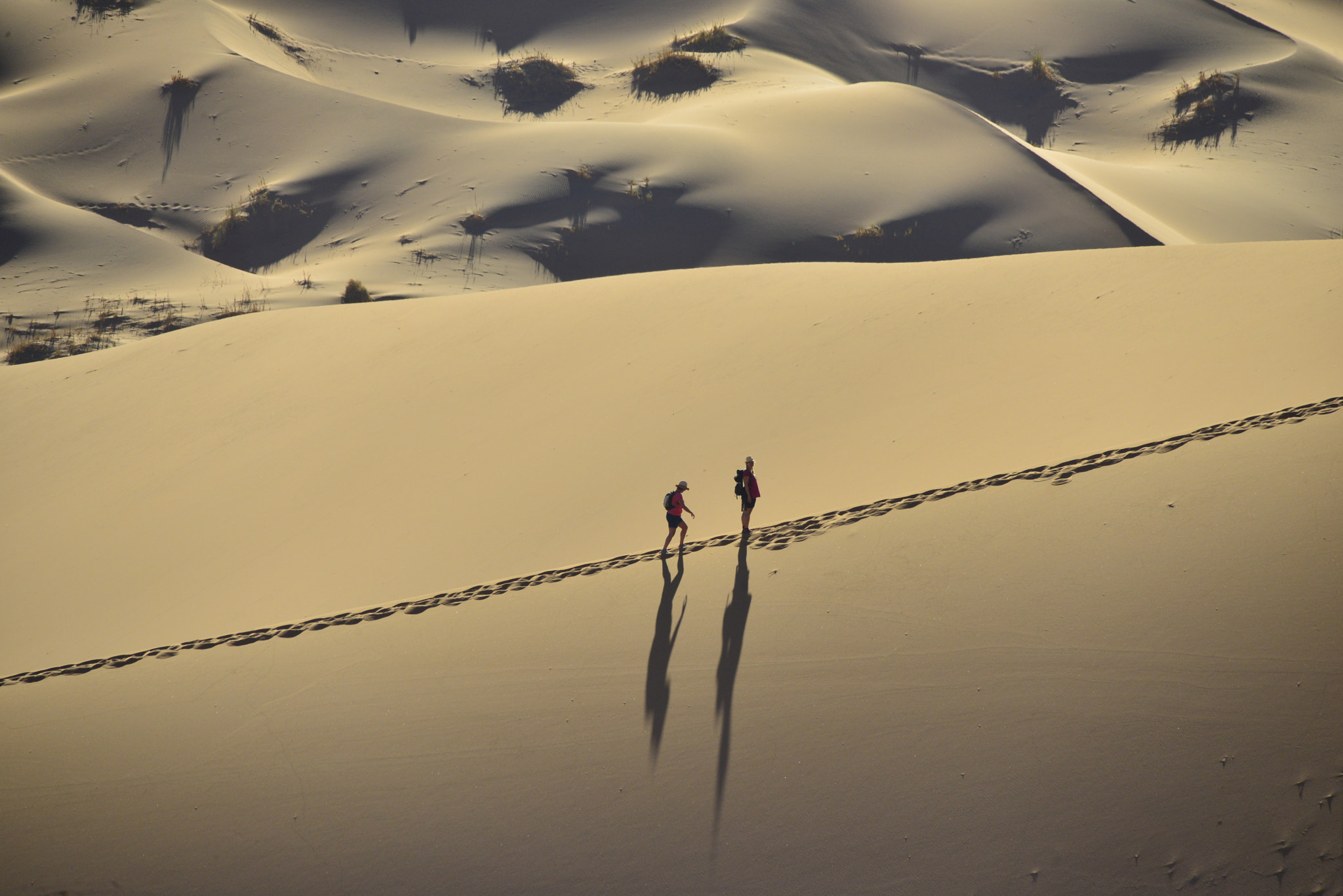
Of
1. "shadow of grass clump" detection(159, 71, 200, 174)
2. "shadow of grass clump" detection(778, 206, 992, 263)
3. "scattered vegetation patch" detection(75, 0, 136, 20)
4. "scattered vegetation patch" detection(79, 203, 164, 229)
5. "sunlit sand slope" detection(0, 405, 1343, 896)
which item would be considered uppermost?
"scattered vegetation patch" detection(75, 0, 136, 20)

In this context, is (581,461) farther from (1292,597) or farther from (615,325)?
(1292,597)

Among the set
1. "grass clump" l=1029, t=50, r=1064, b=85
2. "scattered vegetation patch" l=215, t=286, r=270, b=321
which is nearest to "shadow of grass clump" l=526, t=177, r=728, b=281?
"scattered vegetation patch" l=215, t=286, r=270, b=321

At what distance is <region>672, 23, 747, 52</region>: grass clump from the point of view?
77.5ft

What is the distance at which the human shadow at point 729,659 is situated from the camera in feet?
15.5

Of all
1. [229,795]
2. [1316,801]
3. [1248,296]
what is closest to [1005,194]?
[1248,296]

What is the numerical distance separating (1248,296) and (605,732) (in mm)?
7730

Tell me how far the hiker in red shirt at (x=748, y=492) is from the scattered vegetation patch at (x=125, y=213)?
16323mm

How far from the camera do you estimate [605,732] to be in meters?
→ 5.14

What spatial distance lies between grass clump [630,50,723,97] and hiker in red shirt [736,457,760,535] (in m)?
18.3

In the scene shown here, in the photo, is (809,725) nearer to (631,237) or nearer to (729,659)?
(729,659)

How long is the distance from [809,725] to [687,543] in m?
2.27

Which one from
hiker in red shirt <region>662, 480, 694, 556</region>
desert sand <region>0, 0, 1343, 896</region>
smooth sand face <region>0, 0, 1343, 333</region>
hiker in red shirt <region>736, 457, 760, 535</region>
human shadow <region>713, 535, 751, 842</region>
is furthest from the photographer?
smooth sand face <region>0, 0, 1343, 333</region>

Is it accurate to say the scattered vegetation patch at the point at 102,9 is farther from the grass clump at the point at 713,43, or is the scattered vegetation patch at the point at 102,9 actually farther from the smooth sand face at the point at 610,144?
the grass clump at the point at 713,43

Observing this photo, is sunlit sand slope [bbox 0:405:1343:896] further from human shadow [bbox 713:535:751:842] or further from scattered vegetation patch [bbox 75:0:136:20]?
scattered vegetation patch [bbox 75:0:136:20]
